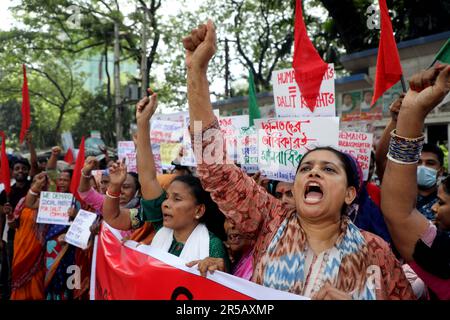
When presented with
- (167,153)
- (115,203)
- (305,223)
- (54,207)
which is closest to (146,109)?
(115,203)

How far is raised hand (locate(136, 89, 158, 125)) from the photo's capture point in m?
2.40

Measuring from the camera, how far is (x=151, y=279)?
7.07ft

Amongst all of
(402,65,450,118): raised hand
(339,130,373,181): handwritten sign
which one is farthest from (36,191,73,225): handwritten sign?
(402,65,450,118): raised hand

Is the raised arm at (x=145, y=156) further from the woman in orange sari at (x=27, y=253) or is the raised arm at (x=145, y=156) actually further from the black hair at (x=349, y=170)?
the woman in orange sari at (x=27, y=253)

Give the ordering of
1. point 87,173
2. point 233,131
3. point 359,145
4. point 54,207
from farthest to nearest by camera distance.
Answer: point 54,207 < point 233,131 < point 87,173 < point 359,145

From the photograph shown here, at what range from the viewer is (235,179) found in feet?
5.62

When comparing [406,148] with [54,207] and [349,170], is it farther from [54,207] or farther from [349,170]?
[54,207]

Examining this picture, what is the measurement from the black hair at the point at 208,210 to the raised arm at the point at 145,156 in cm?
15

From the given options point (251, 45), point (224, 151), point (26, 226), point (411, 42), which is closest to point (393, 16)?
point (411, 42)

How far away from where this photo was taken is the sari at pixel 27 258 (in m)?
4.37

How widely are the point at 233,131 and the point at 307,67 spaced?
0.94m

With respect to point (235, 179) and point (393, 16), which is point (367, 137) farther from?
point (393, 16)

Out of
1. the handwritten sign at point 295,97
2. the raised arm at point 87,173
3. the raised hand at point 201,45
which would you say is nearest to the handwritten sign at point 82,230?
the raised arm at point 87,173

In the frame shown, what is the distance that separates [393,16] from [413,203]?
378 inches
